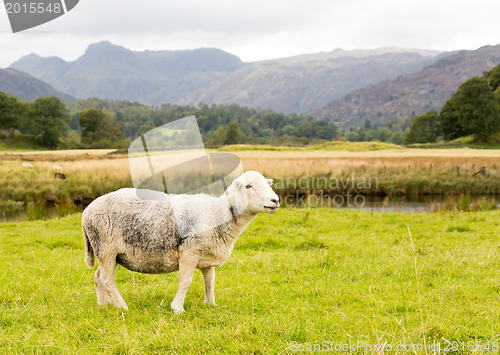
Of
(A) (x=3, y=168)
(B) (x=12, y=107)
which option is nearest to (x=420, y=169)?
(A) (x=3, y=168)

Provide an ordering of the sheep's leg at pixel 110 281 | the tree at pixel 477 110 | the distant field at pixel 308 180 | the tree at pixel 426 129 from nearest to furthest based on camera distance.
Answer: the sheep's leg at pixel 110 281
the distant field at pixel 308 180
the tree at pixel 477 110
the tree at pixel 426 129

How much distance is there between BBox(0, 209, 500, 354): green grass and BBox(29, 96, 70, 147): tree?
84741mm

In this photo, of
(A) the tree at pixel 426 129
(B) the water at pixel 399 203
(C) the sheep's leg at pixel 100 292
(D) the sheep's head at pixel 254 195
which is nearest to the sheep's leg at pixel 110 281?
(C) the sheep's leg at pixel 100 292

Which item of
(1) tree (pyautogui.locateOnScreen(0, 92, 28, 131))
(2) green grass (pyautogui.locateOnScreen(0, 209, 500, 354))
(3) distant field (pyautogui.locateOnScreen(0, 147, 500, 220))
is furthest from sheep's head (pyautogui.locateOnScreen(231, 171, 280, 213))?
(1) tree (pyautogui.locateOnScreen(0, 92, 28, 131))

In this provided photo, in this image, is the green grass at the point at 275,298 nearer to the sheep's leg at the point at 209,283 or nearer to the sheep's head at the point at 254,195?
the sheep's leg at the point at 209,283

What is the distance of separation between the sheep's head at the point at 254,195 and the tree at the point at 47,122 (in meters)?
92.5

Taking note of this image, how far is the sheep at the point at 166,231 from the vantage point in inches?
208

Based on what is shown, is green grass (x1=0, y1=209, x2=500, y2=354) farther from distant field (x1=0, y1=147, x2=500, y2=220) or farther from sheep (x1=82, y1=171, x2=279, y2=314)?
distant field (x1=0, y1=147, x2=500, y2=220)

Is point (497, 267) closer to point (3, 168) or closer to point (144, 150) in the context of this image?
point (144, 150)

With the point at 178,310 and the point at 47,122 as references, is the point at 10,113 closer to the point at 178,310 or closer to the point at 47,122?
the point at 47,122

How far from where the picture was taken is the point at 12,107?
274ft

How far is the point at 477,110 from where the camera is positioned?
6512cm

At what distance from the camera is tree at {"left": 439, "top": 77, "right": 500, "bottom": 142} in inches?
2542

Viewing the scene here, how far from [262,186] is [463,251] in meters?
6.60
